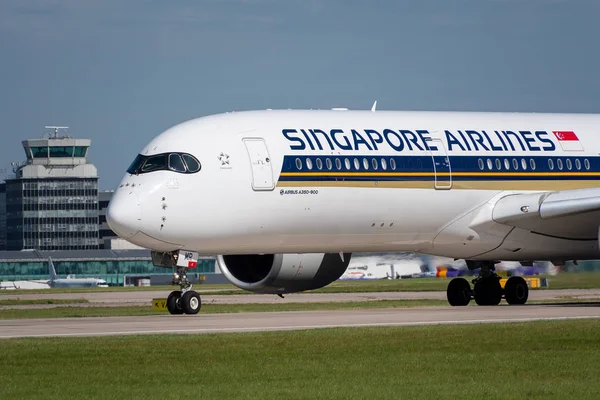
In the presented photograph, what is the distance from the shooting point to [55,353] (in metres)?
19.7

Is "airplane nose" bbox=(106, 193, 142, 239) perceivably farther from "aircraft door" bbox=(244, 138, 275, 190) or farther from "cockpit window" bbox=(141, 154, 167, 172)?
"aircraft door" bbox=(244, 138, 275, 190)

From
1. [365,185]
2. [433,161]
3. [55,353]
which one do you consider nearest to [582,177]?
[433,161]

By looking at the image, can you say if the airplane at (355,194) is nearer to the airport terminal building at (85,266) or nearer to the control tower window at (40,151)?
the airport terminal building at (85,266)

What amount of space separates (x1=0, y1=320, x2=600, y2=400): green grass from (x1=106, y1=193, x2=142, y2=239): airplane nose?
21.6 feet

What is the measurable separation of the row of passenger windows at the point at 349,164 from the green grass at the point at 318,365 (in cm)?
780

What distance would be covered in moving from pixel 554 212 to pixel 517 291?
156 inches

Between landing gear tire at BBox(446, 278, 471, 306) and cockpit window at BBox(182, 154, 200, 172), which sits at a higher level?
cockpit window at BBox(182, 154, 200, 172)

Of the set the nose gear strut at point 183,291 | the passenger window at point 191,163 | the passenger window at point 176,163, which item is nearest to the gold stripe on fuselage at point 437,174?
the passenger window at point 191,163

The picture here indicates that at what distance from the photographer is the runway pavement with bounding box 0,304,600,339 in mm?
24375

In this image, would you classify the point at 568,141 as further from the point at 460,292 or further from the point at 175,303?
the point at 175,303

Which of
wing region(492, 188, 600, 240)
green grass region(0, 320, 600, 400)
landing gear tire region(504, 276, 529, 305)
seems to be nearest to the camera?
green grass region(0, 320, 600, 400)

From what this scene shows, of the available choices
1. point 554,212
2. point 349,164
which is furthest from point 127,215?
point 554,212

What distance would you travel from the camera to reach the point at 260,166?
2975cm

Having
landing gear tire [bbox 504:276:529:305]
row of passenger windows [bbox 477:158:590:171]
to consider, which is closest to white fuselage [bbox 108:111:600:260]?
row of passenger windows [bbox 477:158:590:171]
